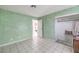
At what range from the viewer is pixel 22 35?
4496 millimetres

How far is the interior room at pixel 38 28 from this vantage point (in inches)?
106

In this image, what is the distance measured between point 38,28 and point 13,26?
2.23m

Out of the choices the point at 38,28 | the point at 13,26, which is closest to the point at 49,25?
the point at 38,28

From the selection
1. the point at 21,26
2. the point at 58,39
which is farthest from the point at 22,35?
the point at 58,39

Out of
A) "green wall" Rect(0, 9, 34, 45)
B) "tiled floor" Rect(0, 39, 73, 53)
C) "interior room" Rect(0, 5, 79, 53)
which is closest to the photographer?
"tiled floor" Rect(0, 39, 73, 53)

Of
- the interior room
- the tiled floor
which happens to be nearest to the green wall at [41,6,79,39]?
the interior room

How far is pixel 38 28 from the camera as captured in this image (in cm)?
563

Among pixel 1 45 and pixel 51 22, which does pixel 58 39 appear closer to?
pixel 51 22

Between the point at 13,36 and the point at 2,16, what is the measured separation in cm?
119

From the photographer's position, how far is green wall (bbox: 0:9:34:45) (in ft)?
11.0

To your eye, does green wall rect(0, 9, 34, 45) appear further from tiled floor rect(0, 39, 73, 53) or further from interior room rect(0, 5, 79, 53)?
tiled floor rect(0, 39, 73, 53)

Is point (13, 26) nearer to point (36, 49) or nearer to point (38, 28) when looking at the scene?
Answer: point (36, 49)
